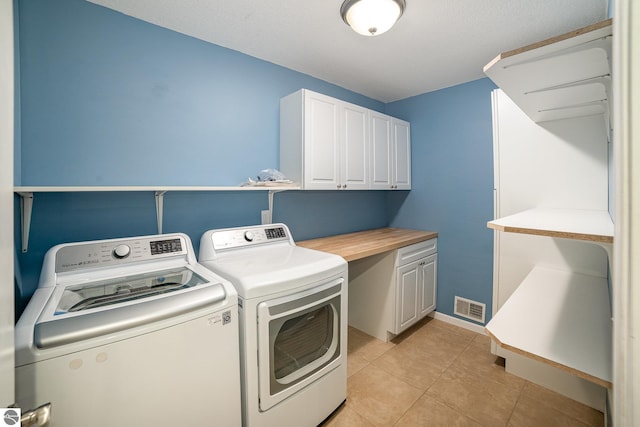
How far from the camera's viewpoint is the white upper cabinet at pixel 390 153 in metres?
2.71

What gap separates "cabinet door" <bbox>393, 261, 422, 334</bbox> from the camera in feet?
8.00

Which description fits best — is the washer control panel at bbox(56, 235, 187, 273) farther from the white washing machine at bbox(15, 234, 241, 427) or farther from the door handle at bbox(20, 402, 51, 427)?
the door handle at bbox(20, 402, 51, 427)

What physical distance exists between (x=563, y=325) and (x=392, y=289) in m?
1.38

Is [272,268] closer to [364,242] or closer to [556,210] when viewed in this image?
[364,242]

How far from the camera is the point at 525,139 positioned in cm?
196

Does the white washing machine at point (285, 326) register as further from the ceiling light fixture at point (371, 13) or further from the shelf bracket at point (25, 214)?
the ceiling light fixture at point (371, 13)

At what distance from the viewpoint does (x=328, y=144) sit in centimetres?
227

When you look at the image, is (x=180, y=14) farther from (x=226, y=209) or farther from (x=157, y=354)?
(x=157, y=354)

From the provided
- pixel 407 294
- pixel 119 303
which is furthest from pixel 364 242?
pixel 119 303

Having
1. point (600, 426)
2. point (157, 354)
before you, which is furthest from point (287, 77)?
point (600, 426)

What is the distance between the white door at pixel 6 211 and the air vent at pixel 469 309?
10.1ft

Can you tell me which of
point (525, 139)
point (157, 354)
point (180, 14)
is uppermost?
point (180, 14)

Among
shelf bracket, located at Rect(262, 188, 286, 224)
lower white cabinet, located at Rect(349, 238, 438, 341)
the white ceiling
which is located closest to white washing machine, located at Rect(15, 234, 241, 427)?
shelf bracket, located at Rect(262, 188, 286, 224)

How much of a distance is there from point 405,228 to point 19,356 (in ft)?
10.2
